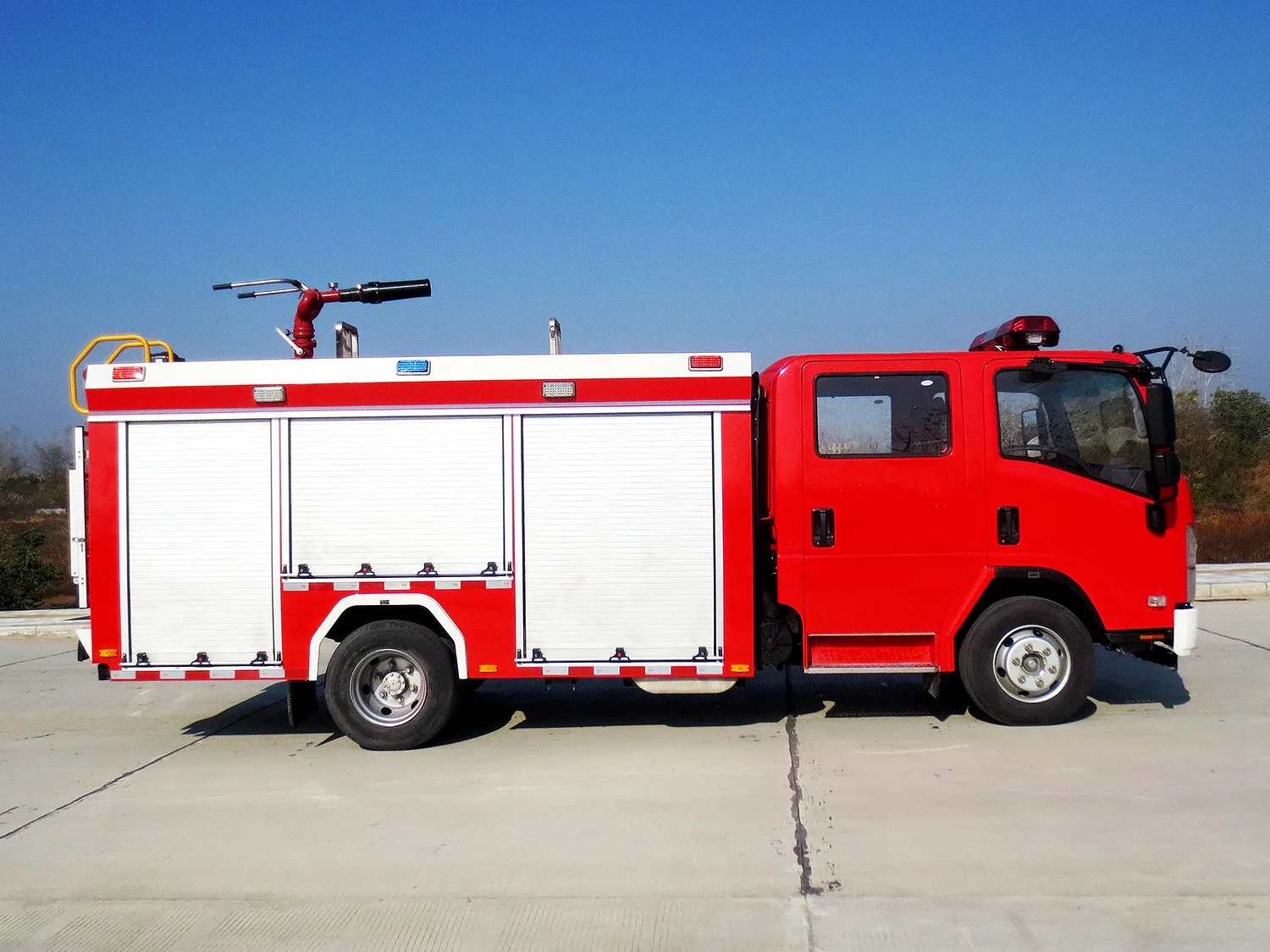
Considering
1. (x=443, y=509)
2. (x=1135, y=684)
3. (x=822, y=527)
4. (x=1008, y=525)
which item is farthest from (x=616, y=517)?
(x=1135, y=684)

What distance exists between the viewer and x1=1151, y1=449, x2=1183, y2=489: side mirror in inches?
265

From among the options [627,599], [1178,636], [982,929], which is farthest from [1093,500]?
[982,929]

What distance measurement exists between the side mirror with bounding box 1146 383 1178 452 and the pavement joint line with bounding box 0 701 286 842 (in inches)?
284

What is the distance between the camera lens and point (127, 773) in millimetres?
6832

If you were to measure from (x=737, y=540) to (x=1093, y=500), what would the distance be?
245 centimetres

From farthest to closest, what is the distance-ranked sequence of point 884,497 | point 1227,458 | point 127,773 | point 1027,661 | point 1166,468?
point 1227,458, point 1027,661, point 884,497, point 127,773, point 1166,468

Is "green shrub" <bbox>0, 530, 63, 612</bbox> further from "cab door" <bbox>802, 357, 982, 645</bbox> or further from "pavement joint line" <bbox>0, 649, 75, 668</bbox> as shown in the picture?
"cab door" <bbox>802, 357, 982, 645</bbox>

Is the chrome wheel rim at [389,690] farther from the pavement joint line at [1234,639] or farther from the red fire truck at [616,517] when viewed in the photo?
the pavement joint line at [1234,639]

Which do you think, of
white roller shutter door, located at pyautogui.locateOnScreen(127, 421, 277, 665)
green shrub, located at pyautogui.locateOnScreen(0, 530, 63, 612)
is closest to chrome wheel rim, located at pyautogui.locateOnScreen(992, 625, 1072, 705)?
white roller shutter door, located at pyautogui.locateOnScreen(127, 421, 277, 665)

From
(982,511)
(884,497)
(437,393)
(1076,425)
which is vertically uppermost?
(437,393)

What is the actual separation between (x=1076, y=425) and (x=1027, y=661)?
1.67m

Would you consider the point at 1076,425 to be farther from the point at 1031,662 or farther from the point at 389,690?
the point at 389,690

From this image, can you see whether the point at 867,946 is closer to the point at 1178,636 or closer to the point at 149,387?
the point at 1178,636

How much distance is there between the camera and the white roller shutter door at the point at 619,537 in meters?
7.02
